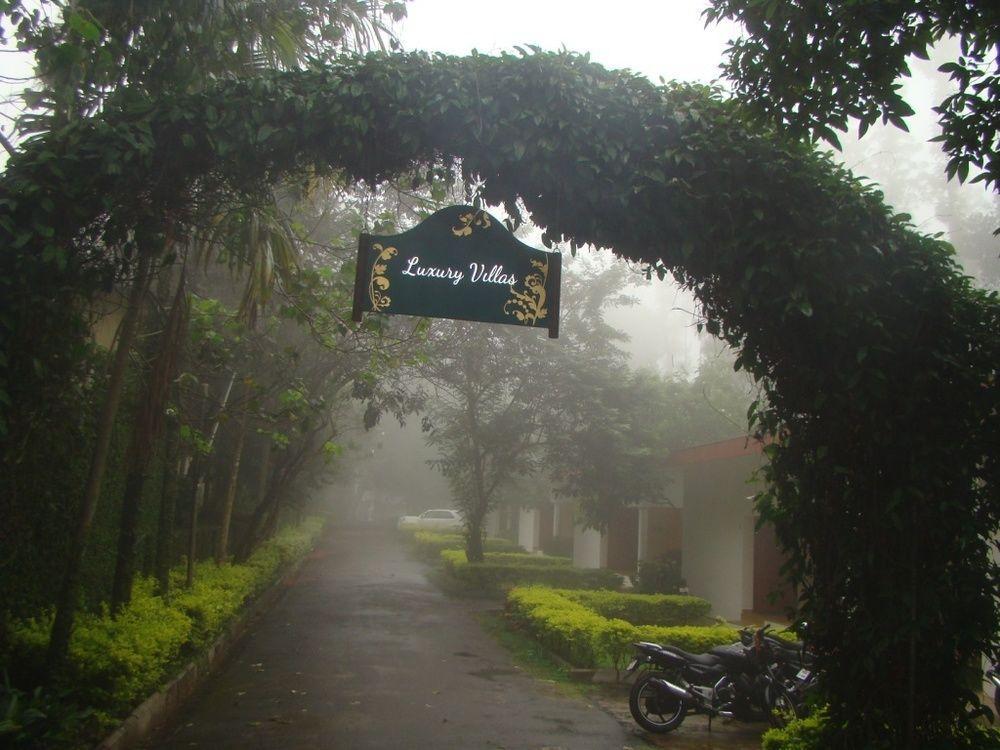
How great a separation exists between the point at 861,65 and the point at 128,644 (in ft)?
21.5

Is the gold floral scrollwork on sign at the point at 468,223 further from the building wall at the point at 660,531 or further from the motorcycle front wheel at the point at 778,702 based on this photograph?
the building wall at the point at 660,531

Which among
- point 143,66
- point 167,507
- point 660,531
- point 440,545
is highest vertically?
point 143,66

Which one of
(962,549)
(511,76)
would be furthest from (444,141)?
(962,549)

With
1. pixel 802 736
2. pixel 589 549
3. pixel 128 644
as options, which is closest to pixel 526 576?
pixel 589 549

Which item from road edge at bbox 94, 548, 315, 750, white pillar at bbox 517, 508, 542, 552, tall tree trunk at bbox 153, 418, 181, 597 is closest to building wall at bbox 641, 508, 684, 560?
road edge at bbox 94, 548, 315, 750

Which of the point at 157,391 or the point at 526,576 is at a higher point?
the point at 157,391

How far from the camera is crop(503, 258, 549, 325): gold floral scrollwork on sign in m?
5.77

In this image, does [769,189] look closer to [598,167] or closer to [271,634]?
[598,167]

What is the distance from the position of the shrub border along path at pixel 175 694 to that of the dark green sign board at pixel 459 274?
366 cm

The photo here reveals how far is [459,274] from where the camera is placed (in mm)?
5742

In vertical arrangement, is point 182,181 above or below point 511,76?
below

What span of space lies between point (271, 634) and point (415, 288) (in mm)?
9721

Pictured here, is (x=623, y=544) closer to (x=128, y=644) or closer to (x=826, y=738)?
(x=128, y=644)

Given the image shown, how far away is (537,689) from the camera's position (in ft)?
33.9
